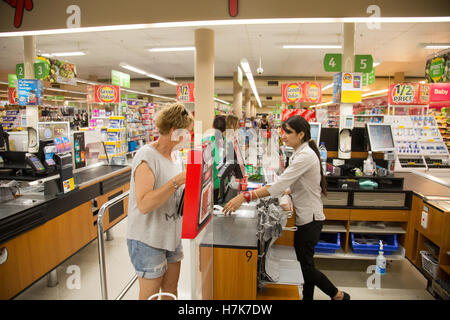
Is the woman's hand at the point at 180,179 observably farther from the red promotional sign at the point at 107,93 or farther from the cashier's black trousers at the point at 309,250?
the red promotional sign at the point at 107,93

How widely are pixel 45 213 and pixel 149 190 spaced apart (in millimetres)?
2098

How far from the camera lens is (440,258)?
308 centimetres

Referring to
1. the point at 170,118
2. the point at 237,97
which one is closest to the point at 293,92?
the point at 237,97

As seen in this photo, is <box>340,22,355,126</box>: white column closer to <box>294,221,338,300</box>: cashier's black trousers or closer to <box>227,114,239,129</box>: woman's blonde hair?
<box>227,114,239,129</box>: woman's blonde hair

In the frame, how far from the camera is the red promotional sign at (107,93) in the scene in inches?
432

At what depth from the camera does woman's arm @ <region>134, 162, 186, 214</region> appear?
1548mm

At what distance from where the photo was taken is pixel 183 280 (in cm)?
307

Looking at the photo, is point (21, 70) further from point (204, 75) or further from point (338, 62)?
point (338, 62)

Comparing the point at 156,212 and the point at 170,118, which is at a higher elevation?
the point at 170,118

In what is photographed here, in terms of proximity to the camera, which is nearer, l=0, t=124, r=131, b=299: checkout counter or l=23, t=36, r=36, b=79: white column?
l=0, t=124, r=131, b=299: checkout counter

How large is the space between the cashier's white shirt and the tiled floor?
121 cm

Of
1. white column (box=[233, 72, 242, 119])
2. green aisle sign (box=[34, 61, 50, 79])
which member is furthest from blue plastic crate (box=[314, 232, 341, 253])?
white column (box=[233, 72, 242, 119])

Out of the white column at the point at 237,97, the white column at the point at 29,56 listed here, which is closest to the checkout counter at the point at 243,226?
the white column at the point at 29,56

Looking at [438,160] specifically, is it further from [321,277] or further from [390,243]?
[321,277]
